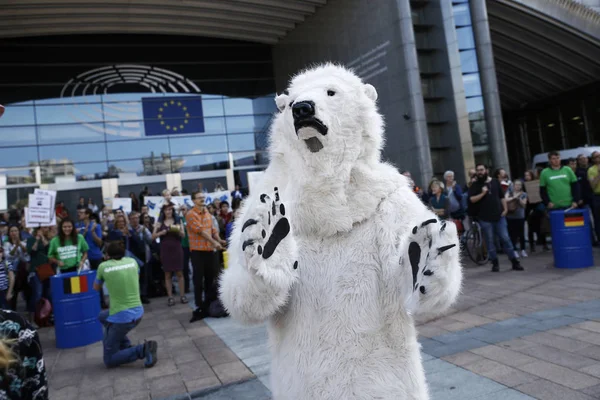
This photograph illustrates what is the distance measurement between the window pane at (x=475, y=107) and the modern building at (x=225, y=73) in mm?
33

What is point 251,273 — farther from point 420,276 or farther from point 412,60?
point 412,60

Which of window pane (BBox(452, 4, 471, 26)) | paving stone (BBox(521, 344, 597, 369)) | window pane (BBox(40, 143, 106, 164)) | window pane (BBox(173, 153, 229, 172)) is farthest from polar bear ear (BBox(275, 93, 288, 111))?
window pane (BBox(40, 143, 106, 164))

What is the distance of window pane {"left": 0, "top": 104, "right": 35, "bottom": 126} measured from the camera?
18.6 m

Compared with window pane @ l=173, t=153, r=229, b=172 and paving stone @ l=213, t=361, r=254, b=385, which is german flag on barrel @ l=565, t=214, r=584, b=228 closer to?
paving stone @ l=213, t=361, r=254, b=385

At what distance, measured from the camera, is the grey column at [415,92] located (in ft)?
43.0

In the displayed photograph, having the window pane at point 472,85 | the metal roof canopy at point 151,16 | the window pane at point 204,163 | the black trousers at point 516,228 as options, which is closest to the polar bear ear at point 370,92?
the black trousers at point 516,228

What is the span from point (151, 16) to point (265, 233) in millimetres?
18288

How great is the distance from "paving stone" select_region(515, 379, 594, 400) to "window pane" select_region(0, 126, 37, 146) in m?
20.5

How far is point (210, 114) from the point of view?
827 inches

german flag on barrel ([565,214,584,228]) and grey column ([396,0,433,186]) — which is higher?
grey column ([396,0,433,186])

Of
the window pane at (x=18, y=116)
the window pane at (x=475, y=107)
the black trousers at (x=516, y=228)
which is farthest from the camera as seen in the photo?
the window pane at (x=18, y=116)

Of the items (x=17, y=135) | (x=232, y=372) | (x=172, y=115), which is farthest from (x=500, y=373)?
(x=17, y=135)

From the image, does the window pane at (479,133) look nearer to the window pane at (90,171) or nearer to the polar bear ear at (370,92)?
the polar bear ear at (370,92)

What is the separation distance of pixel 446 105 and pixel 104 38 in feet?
47.6
